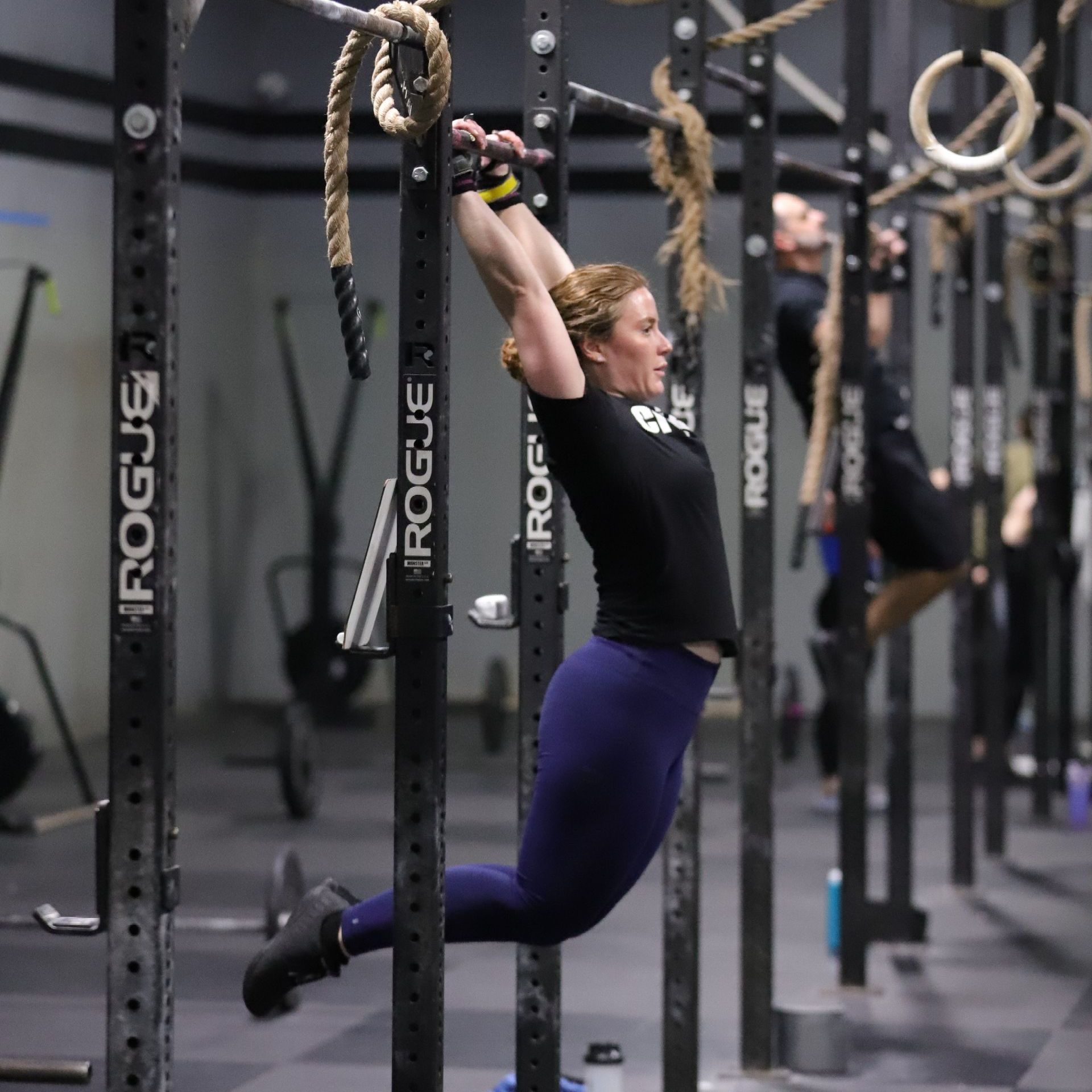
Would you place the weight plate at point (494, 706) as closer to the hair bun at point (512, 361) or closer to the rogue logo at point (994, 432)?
the rogue logo at point (994, 432)

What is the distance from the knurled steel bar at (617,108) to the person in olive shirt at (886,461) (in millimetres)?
2039

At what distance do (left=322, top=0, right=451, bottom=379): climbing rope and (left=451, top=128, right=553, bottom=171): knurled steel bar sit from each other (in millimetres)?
110

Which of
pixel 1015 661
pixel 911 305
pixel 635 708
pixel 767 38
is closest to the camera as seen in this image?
pixel 635 708

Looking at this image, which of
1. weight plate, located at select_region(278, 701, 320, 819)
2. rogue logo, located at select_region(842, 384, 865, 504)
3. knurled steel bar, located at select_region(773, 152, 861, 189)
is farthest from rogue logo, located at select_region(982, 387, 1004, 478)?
weight plate, located at select_region(278, 701, 320, 819)

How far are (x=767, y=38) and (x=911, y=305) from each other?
1.46 metres

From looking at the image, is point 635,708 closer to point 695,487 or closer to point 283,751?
point 695,487

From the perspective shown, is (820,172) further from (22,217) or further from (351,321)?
(22,217)

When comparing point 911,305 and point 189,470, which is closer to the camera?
point 911,305

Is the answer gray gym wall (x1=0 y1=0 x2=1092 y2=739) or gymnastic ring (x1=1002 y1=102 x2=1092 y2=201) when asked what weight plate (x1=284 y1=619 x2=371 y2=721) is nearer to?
gray gym wall (x1=0 y1=0 x2=1092 y2=739)

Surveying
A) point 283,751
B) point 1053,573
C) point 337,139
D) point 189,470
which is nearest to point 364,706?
point 189,470

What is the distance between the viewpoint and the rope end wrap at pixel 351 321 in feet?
7.75

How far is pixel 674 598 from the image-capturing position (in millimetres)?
3098

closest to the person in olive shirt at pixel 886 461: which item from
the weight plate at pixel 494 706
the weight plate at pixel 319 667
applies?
the weight plate at pixel 494 706

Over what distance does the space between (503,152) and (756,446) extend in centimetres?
151
